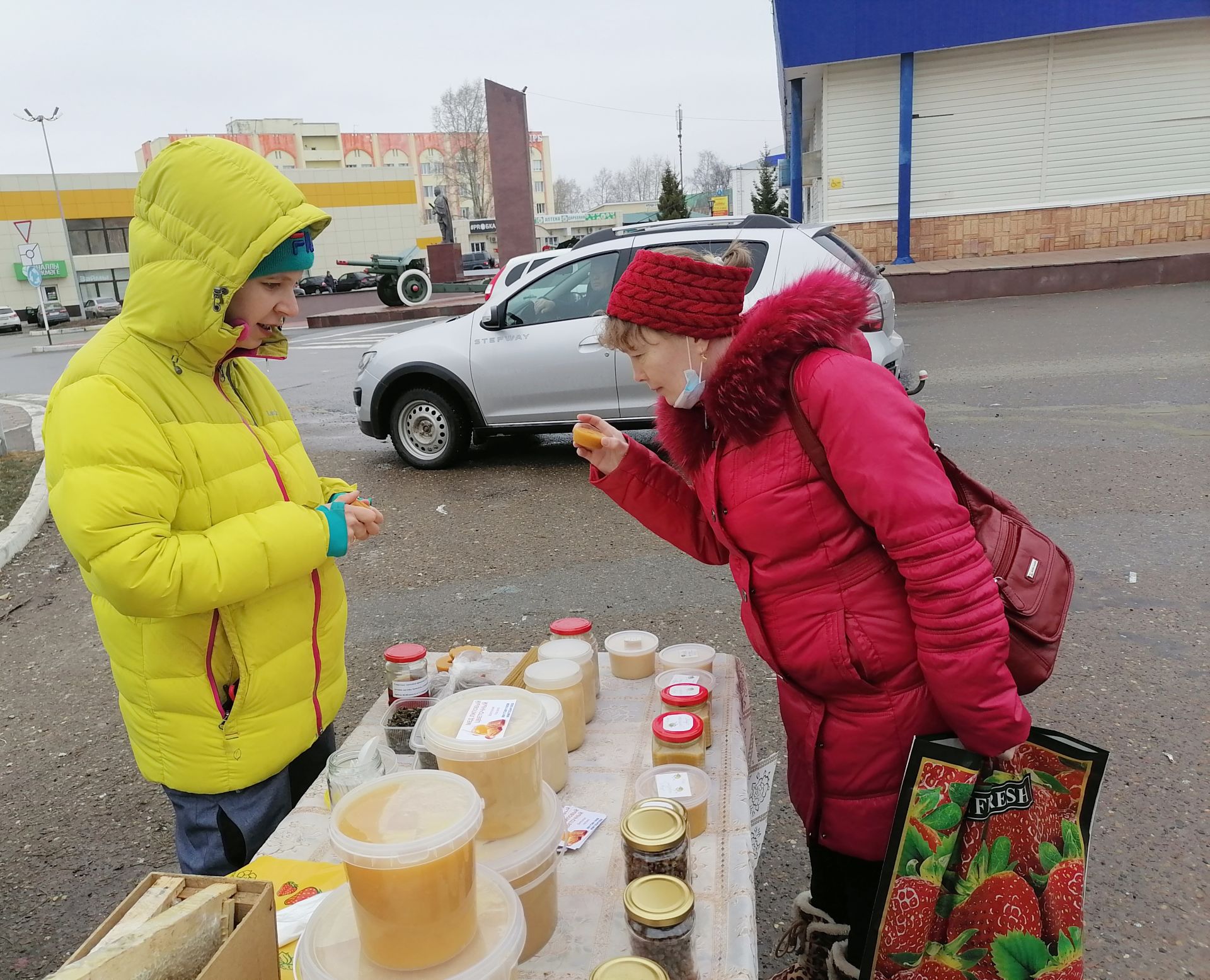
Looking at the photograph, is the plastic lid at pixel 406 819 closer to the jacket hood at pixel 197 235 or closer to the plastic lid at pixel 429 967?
the plastic lid at pixel 429 967

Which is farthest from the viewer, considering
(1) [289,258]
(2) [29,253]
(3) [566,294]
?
(2) [29,253]

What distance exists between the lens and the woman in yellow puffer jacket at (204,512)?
1732 mm

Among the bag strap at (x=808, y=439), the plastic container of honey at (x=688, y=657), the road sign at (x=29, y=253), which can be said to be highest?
the road sign at (x=29, y=253)

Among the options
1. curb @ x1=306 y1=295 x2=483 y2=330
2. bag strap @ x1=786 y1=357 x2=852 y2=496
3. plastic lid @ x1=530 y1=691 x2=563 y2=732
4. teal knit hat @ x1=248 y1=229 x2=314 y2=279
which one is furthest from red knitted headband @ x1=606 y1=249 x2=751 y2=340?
curb @ x1=306 y1=295 x2=483 y2=330

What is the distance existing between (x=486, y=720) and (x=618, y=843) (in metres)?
0.41

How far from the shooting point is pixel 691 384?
78.6 inches

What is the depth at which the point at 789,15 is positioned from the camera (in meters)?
17.7

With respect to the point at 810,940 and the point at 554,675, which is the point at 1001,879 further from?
the point at 554,675

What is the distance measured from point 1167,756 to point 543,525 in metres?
4.07

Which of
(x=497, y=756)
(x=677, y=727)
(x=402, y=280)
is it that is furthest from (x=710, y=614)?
(x=402, y=280)

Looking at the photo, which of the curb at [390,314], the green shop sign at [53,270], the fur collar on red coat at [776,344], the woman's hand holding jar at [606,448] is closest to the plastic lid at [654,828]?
the fur collar on red coat at [776,344]

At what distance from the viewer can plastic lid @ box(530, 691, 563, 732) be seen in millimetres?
1831

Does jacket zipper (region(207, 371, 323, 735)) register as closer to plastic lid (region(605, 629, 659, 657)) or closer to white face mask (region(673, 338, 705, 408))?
plastic lid (region(605, 629, 659, 657))

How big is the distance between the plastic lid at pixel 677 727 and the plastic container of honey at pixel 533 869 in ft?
1.30
